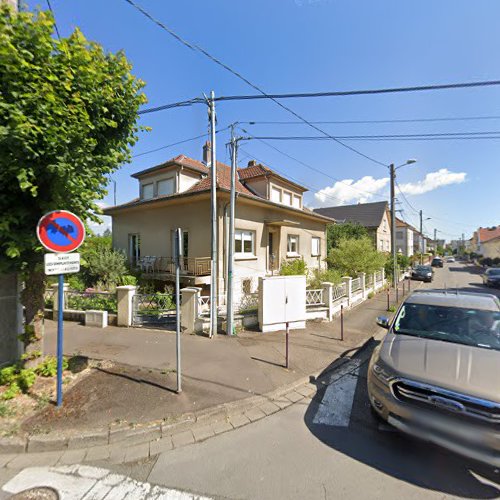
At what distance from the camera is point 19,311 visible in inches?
175

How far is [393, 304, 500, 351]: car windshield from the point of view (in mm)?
3589

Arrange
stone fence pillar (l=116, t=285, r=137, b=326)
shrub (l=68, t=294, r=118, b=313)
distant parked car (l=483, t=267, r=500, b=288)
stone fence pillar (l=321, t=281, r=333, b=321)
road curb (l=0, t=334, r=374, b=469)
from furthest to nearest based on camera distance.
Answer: distant parked car (l=483, t=267, r=500, b=288), stone fence pillar (l=321, t=281, r=333, b=321), shrub (l=68, t=294, r=118, b=313), stone fence pillar (l=116, t=285, r=137, b=326), road curb (l=0, t=334, r=374, b=469)

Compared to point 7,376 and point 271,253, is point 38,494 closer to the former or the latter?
point 7,376

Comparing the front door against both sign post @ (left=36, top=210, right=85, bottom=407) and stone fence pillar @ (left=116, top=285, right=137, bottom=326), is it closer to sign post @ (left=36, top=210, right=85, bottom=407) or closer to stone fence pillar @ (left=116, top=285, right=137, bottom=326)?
stone fence pillar @ (left=116, top=285, right=137, bottom=326)

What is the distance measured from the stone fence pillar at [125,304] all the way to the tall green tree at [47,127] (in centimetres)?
313

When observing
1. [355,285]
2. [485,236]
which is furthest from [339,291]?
[485,236]

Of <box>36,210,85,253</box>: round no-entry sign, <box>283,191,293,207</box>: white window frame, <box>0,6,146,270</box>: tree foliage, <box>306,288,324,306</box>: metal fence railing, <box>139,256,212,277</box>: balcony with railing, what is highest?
<box>283,191,293,207</box>: white window frame

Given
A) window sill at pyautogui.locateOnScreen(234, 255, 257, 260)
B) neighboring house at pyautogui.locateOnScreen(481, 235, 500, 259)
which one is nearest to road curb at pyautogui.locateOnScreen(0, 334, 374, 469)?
window sill at pyautogui.locateOnScreen(234, 255, 257, 260)

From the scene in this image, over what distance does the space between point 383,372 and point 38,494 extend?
12.1 ft

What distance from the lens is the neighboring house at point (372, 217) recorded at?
31188 millimetres

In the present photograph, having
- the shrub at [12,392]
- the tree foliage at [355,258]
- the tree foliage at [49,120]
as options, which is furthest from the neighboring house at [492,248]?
the shrub at [12,392]

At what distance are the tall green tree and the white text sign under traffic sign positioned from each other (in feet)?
1.04

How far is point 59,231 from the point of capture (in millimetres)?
3484

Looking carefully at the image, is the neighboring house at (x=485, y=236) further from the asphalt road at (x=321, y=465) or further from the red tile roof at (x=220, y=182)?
the asphalt road at (x=321, y=465)
